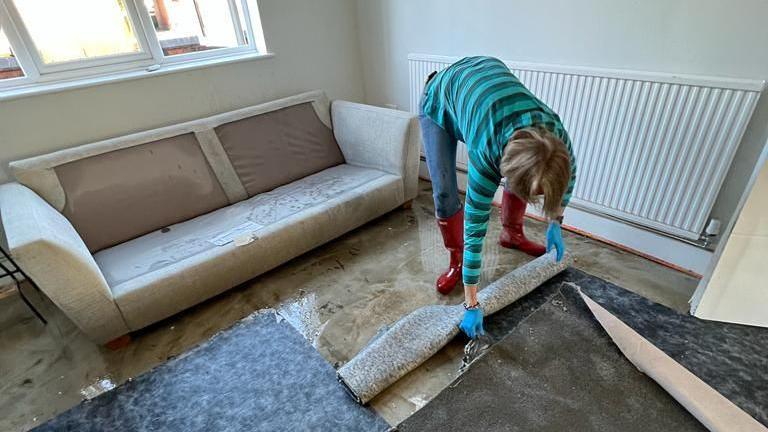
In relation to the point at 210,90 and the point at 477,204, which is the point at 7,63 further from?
the point at 477,204

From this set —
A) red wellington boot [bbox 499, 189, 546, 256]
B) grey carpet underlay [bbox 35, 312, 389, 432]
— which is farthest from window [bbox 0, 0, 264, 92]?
red wellington boot [bbox 499, 189, 546, 256]

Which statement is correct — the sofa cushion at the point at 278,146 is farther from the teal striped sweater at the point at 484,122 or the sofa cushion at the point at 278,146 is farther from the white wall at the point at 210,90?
the teal striped sweater at the point at 484,122

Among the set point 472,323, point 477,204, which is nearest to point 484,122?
point 477,204

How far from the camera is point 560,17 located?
6.23 feet

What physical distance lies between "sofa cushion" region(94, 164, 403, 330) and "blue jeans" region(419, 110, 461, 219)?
560 millimetres

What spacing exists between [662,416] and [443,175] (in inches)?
42.9

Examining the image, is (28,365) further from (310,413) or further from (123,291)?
(310,413)

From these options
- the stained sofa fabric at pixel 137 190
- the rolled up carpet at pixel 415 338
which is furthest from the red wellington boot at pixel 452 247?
the stained sofa fabric at pixel 137 190

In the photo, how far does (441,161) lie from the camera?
1.69 metres

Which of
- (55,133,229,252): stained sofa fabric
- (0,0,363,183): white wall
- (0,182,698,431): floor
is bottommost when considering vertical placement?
(0,182,698,431): floor

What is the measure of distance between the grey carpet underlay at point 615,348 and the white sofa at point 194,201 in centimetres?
104

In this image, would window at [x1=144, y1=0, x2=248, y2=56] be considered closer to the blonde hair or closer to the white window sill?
the white window sill

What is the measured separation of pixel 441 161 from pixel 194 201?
135 centimetres

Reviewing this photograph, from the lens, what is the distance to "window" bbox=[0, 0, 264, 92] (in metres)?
1.94
